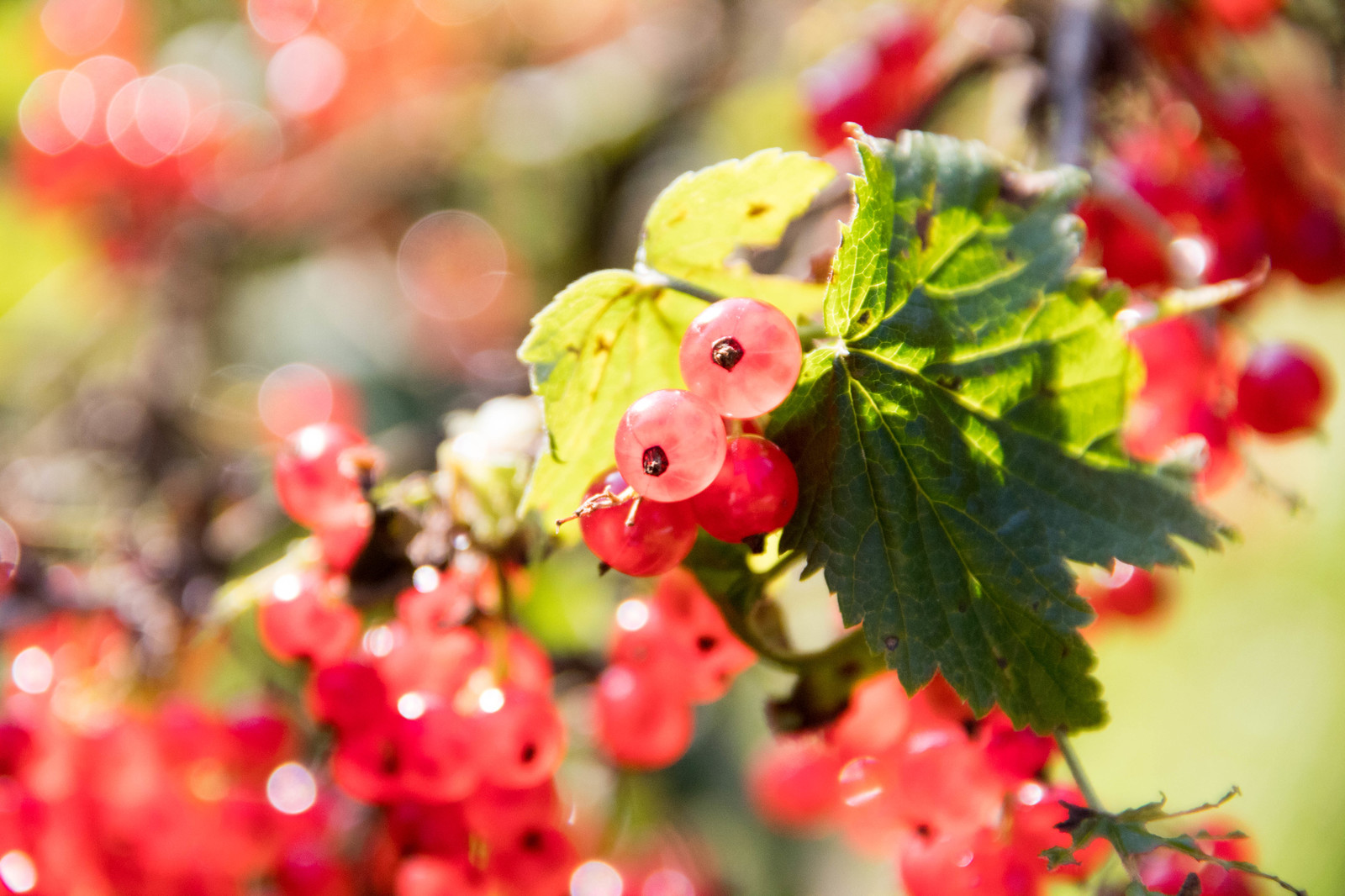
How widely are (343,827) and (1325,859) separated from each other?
6.84 feet

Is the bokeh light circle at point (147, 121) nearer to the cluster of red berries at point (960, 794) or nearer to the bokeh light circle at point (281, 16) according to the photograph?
the bokeh light circle at point (281, 16)

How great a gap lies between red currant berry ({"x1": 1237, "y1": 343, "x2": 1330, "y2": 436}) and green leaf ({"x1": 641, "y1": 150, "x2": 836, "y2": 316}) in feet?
1.78

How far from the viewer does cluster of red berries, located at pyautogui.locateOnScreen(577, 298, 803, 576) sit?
54cm

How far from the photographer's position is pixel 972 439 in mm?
638

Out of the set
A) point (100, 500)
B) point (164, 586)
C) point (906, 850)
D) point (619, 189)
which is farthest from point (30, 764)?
point (619, 189)

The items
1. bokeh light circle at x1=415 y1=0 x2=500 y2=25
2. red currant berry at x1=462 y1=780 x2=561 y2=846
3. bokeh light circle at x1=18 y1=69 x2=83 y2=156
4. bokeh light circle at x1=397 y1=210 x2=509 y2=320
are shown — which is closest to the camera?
red currant berry at x1=462 y1=780 x2=561 y2=846

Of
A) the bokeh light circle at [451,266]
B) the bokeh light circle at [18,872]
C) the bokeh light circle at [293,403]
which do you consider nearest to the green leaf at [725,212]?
the bokeh light circle at [18,872]

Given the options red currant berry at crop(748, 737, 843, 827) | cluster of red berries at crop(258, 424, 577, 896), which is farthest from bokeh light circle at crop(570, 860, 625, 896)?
red currant berry at crop(748, 737, 843, 827)

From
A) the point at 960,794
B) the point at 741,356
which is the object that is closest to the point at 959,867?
the point at 960,794

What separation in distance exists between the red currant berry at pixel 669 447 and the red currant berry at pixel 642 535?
0.02 m

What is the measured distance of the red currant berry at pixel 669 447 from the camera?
21.3 inches

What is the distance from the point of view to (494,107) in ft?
6.59

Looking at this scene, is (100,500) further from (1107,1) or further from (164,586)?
(1107,1)

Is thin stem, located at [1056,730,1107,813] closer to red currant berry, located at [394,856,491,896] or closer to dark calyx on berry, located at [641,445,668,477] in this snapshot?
dark calyx on berry, located at [641,445,668,477]
